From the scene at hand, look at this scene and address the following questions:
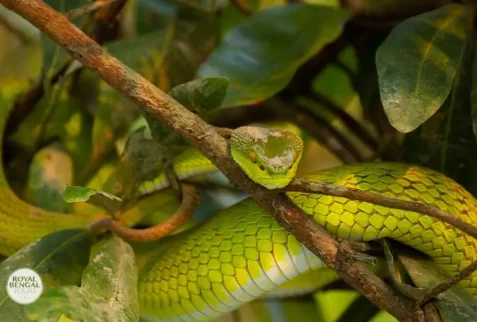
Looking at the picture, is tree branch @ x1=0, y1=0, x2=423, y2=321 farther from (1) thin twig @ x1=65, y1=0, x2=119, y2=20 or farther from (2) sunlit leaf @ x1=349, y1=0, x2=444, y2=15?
(2) sunlit leaf @ x1=349, y1=0, x2=444, y2=15

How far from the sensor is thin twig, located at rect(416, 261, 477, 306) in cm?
62

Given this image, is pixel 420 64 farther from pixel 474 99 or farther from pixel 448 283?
pixel 448 283

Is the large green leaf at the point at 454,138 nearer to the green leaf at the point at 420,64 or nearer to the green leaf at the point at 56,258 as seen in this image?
the green leaf at the point at 420,64

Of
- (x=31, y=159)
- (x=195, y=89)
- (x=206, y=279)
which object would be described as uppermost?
(x=195, y=89)

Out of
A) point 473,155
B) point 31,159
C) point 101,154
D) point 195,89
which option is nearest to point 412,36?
point 473,155

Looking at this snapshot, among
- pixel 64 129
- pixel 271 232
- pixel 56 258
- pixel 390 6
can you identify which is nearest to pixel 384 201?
pixel 271 232

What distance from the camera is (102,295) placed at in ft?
2.35

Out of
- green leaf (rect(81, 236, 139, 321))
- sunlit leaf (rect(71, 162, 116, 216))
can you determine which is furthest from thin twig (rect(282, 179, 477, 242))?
sunlit leaf (rect(71, 162, 116, 216))

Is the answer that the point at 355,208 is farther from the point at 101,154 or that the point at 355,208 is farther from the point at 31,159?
the point at 31,159

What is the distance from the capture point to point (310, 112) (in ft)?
4.50

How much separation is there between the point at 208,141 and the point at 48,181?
20.7 inches

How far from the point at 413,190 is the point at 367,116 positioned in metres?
0.55

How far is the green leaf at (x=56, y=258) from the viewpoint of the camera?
799 millimetres

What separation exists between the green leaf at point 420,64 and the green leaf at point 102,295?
39cm
